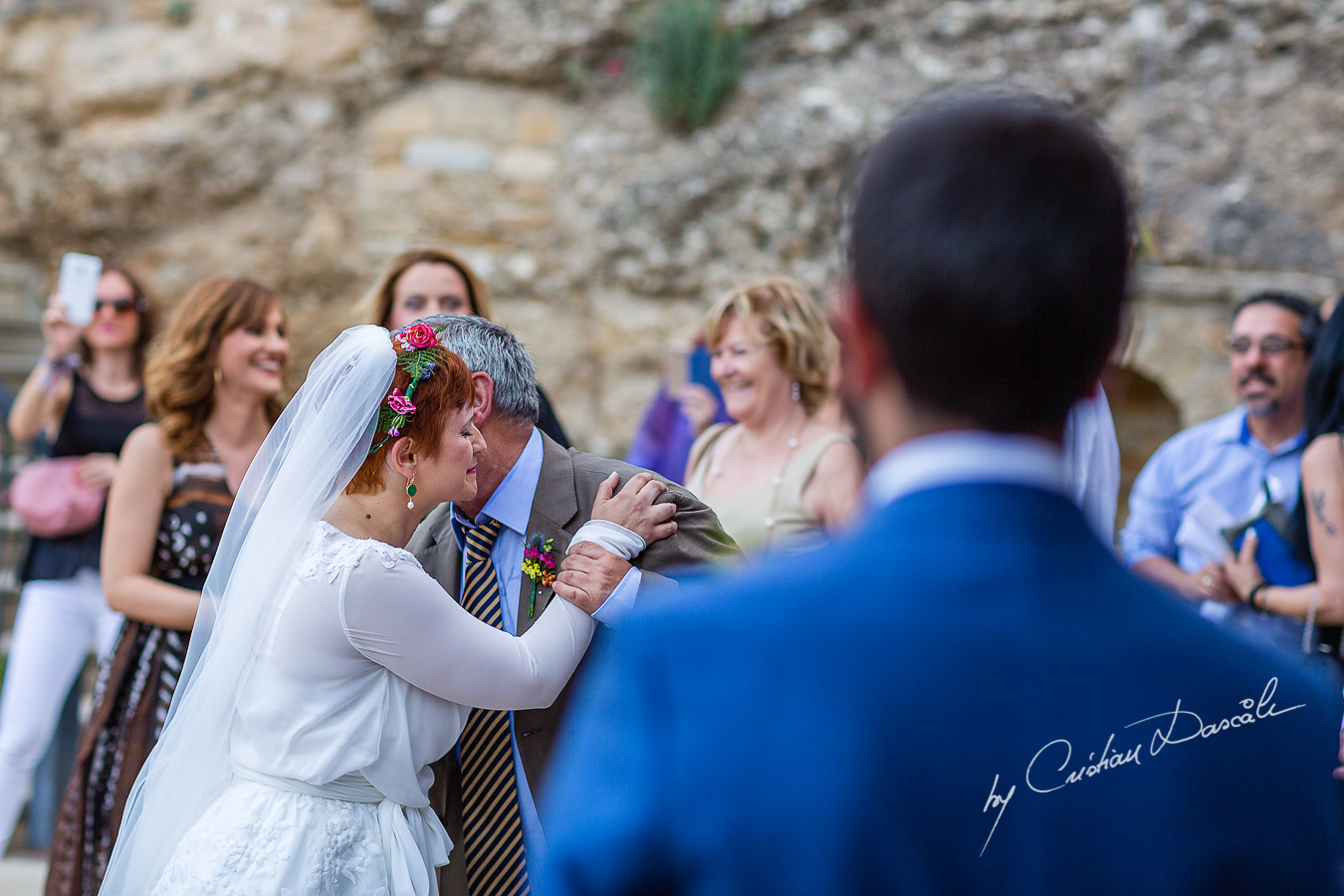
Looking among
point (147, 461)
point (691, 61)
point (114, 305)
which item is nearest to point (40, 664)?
point (147, 461)

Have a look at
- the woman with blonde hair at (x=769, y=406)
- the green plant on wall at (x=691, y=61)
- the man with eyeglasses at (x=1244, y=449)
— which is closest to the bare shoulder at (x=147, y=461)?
the woman with blonde hair at (x=769, y=406)

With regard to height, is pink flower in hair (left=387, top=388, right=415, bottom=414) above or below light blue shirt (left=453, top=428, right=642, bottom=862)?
above

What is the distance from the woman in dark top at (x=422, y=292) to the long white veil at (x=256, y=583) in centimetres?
147

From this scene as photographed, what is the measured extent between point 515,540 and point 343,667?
47 cm

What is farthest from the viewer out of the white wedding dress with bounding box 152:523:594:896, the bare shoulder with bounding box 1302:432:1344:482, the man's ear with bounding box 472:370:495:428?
the bare shoulder with bounding box 1302:432:1344:482

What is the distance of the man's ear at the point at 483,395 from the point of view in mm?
2354

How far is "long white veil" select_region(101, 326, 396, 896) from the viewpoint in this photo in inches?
84.0

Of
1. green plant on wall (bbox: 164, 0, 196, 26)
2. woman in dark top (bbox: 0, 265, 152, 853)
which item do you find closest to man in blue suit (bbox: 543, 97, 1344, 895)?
woman in dark top (bbox: 0, 265, 152, 853)

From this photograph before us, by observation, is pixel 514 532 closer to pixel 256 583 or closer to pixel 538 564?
pixel 538 564

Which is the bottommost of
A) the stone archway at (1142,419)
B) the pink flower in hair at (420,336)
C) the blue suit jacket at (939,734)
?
the blue suit jacket at (939,734)

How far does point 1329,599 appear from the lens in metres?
3.26

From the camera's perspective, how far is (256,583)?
7.11ft

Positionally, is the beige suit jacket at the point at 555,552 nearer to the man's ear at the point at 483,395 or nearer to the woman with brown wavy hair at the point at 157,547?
the man's ear at the point at 483,395

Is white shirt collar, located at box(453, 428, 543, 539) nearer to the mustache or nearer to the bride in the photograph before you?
the bride
